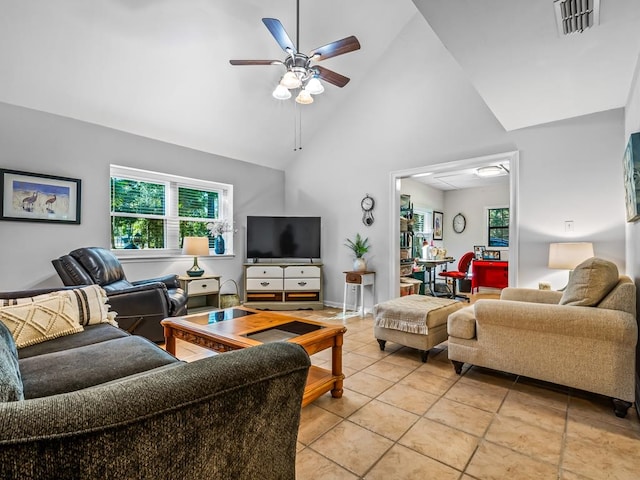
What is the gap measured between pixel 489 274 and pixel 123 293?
6498mm

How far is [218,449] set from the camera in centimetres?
71

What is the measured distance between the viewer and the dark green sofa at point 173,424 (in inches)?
19.7

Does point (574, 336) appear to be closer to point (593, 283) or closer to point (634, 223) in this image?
point (593, 283)

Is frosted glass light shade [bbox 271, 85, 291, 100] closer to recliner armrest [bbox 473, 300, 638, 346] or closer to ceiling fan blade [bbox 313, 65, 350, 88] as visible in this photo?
ceiling fan blade [bbox 313, 65, 350, 88]

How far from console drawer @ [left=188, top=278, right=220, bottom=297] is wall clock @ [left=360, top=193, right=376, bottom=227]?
232 cm

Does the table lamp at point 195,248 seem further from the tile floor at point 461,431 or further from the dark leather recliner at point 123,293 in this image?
the tile floor at point 461,431

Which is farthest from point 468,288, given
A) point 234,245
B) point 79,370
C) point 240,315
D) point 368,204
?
point 79,370

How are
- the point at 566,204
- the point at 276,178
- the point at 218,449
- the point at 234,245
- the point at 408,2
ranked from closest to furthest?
the point at 218,449 < the point at 566,204 < the point at 408,2 < the point at 234,245 < the point at 276,178

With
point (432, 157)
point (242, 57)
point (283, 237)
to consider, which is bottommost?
point (283, 237)

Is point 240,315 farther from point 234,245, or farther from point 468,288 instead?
point 468,288

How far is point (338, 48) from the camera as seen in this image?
9.33 ft

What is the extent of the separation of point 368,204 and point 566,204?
7.80 ft

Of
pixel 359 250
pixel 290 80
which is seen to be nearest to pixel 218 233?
pixel 359 250

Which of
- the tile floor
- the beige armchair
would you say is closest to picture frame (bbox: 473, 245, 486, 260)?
the tile floor
